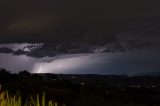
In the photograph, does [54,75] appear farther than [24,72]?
Yes

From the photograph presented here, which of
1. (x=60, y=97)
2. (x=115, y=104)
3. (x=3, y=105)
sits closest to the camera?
(x=3, y=105)

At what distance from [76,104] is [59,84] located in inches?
1395

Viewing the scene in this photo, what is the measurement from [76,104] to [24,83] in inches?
397

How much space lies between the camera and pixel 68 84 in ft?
228

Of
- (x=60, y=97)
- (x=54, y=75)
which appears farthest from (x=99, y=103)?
(x=54, y=75)

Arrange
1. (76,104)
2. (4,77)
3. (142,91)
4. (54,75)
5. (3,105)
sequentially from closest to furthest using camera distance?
(3,105) → (76,104) → (4,77) → (142,91) → (54,75)

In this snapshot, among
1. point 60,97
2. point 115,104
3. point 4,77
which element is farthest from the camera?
point 4,77

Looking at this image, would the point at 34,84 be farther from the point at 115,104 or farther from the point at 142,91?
the point at 142,91

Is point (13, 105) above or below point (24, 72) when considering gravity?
below

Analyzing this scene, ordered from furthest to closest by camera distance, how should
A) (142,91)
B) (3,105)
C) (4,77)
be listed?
(142,91)
(4,77)
(3,105)

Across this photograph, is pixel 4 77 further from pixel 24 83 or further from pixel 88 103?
pixel 88 103

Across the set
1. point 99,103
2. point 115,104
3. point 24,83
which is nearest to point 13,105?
point 99,103

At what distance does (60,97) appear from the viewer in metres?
40.0

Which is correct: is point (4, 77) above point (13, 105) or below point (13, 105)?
above
